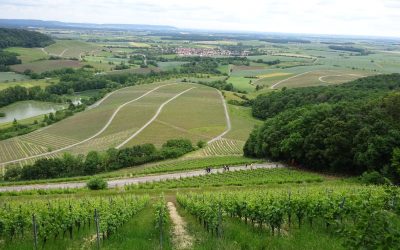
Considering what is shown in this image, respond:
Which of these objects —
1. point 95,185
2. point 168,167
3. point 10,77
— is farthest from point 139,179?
point 10,77

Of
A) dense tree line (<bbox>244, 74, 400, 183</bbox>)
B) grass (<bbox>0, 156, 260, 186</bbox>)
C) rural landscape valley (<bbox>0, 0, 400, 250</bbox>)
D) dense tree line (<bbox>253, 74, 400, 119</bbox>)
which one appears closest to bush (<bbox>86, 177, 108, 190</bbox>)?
rural landscape valley (<bbox>0, 0, 400, 250</bbox>)

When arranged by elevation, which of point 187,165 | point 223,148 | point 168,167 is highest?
point 187,165

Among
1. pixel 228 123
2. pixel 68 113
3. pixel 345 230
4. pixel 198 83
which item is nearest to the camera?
pixel 345 230

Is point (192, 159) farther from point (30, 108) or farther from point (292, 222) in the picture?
point (30, 108)

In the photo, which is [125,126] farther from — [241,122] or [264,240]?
[264,240]

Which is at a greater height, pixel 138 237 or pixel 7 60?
pixel 138 237

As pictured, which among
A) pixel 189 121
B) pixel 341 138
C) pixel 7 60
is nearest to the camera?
pixel 341 138

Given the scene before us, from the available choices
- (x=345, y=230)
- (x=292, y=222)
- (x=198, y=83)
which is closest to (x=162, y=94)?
(x=198, y=83)
